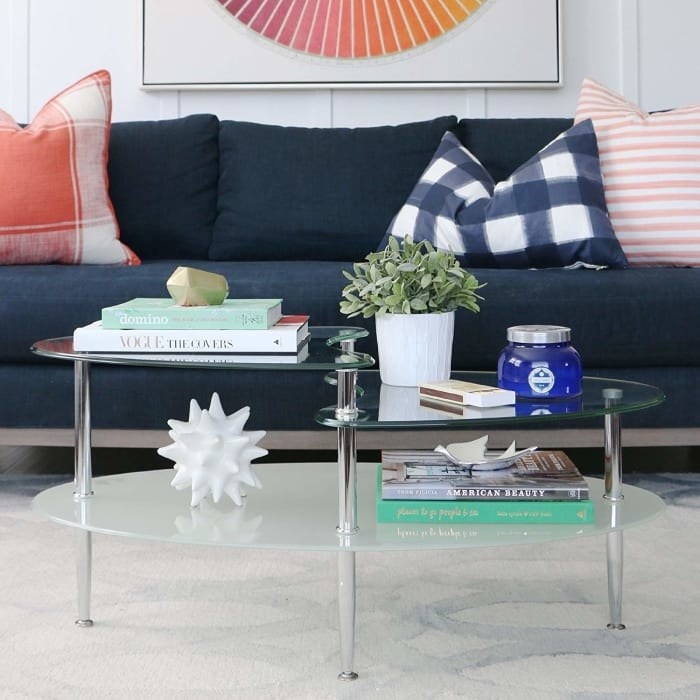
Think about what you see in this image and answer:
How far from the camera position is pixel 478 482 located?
1454 millimetres

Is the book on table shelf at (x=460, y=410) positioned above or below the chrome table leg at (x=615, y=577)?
above

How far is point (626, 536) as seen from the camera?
2.03 meters

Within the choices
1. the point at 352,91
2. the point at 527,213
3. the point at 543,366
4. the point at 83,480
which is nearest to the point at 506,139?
the point at 527,213

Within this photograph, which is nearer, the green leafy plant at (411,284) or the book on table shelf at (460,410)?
the book on table shelf at (460,410)

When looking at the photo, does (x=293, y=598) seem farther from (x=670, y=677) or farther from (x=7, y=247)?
(x=7, y=247)

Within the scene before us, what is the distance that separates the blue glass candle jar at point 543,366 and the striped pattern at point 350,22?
2.14 m

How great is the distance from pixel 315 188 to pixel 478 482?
67.2 inches

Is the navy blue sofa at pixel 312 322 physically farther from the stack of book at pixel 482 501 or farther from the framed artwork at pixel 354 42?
the framed artwork at pixel 354 42

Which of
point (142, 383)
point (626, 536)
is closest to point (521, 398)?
point (626, 536)

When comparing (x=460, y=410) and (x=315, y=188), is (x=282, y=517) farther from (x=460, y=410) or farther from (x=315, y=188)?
(x=315, y=188)

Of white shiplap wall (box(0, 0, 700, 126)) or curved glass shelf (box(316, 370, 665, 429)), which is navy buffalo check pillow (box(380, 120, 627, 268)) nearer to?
white shiplap wall (box(0, 0, 700, 126))

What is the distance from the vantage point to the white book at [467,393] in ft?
4.47

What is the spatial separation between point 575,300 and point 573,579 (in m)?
0.73

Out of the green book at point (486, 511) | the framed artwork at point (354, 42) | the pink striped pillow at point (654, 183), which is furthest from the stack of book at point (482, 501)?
the framed artwork at point (354, 42)
